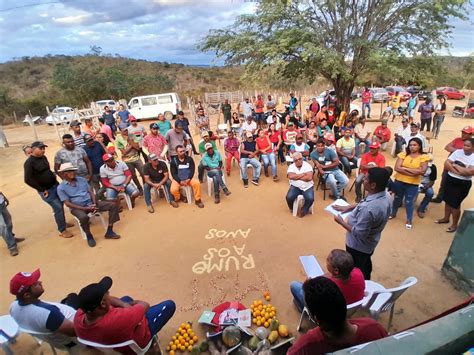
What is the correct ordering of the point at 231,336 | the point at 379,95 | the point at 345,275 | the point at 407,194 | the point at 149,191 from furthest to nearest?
the point at 379,95, the point at 149,191, the point at 407,194, the point at 231,336, the point at 345,275

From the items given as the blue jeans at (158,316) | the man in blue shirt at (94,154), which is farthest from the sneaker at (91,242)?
the blue jeans at (158,316)

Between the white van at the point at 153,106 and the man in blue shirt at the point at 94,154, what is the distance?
49.4 ft

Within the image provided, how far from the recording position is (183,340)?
10.4 feet

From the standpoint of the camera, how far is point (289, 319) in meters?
3.42

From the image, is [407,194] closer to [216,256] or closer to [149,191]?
[216,256]

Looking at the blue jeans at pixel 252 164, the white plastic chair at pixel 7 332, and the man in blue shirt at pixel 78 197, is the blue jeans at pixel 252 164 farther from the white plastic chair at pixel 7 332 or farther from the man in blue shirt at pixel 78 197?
the white plastic chair at pixel 7 332

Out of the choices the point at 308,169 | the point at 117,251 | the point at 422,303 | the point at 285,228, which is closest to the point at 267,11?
the point at 308,169

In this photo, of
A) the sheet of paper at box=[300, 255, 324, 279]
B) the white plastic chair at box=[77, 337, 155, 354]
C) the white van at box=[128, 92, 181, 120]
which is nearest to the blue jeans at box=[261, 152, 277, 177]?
the sheet of paper at box=[300, 255, 324, 279]

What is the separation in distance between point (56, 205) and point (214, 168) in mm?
3206

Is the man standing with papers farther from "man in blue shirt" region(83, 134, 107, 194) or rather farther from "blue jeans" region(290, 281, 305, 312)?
"man in blue shirt" region(83, 134, 107, 194)

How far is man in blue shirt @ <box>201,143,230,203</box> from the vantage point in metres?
6.62

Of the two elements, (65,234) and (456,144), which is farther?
(65,234)

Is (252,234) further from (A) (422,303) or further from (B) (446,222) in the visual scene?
(B) (446,222)

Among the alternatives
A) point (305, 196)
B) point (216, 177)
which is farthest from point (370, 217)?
point (216, 177)
